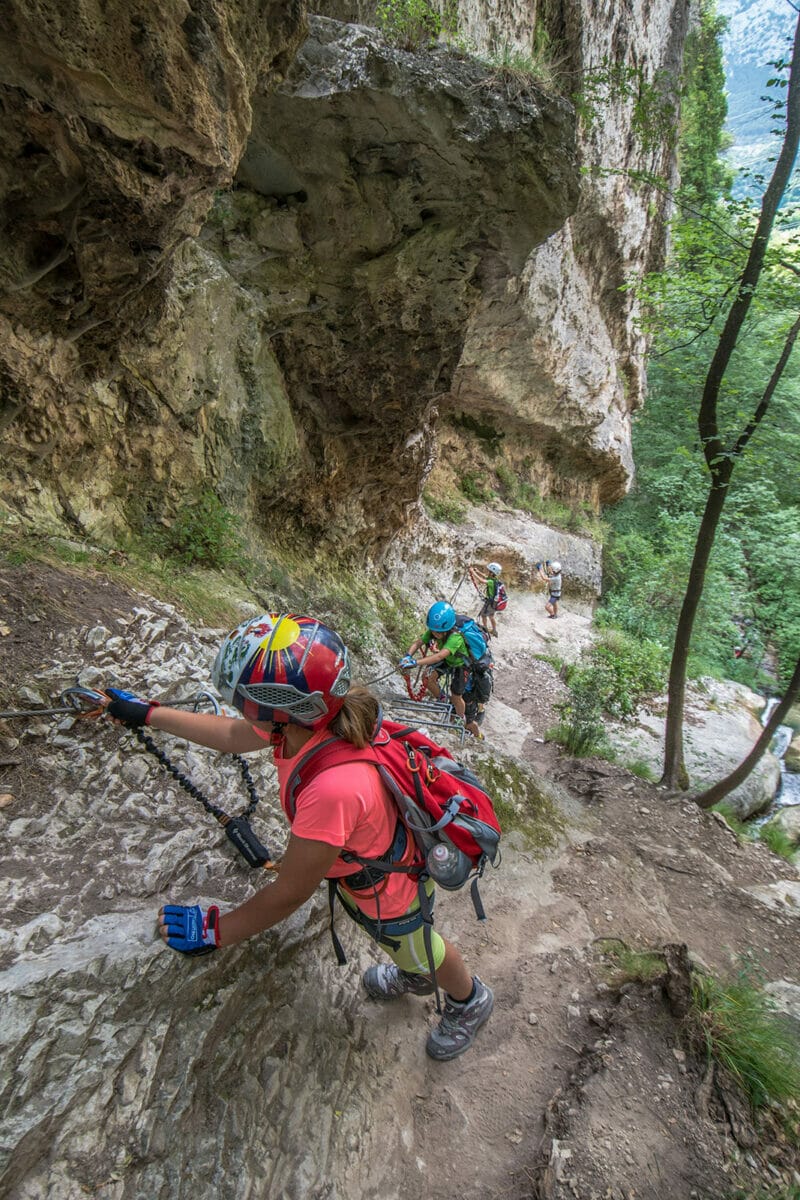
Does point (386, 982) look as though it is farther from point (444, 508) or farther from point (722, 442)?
point (444, 508)

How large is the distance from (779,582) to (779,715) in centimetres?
997

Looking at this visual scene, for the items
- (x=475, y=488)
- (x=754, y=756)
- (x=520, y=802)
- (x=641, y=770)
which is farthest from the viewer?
(x=475, y=488)

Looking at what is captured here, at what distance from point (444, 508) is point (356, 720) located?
13138 millimetres

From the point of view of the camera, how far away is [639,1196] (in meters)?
2.44

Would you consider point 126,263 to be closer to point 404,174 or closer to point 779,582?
point 404,174

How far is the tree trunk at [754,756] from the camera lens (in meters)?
7.29

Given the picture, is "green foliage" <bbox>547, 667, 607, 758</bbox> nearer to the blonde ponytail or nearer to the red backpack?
the red backpack

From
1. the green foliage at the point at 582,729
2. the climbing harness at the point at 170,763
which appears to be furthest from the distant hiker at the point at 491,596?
the climbing harness at the point at 170,763

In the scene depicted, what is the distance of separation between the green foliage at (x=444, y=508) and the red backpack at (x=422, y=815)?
40.5 ft

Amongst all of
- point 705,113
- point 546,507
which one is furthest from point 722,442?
point 705,113

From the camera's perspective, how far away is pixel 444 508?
585 inches

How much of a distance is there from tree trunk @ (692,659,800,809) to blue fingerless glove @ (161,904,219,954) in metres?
7.32

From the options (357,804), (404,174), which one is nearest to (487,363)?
(404,174)

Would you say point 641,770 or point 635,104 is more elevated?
point 635,104
